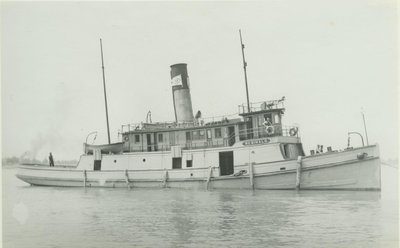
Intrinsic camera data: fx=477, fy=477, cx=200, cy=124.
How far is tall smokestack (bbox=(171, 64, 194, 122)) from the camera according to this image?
23234mm

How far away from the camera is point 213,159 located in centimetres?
2139

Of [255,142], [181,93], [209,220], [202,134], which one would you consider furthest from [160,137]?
[209,220]

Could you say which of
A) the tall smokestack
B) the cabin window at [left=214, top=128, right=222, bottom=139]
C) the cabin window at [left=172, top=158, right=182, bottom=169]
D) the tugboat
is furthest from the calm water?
the tall smokestack

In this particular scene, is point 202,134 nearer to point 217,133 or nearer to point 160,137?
point 217,133

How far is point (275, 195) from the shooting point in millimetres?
18281

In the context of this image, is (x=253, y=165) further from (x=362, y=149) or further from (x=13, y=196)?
(x=13, y=196)

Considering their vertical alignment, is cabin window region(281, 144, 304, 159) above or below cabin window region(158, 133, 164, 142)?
below

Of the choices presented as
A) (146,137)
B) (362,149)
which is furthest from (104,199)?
(362,149)

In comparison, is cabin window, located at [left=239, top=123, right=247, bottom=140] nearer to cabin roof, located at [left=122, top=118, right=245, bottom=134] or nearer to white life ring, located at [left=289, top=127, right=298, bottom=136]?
cabin roof, located at [left=122, top=118, right=245, bottom=134]

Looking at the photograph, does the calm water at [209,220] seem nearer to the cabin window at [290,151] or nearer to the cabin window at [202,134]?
the cabin window at [290,151]

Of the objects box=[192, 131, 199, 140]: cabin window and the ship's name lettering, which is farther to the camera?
box=[192, 131, 199, 140]: cabin window

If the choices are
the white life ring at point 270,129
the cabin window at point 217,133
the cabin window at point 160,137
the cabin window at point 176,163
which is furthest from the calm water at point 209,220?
the cabin window at point 160,137

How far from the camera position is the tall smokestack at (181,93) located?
76.2 ft

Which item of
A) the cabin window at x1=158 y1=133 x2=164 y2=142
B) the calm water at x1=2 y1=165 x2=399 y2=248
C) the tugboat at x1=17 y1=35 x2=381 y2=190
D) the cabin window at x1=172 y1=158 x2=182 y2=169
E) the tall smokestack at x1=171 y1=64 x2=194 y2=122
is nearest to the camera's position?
the calm water at x1=2 y1=165 x2=399 y2=248
